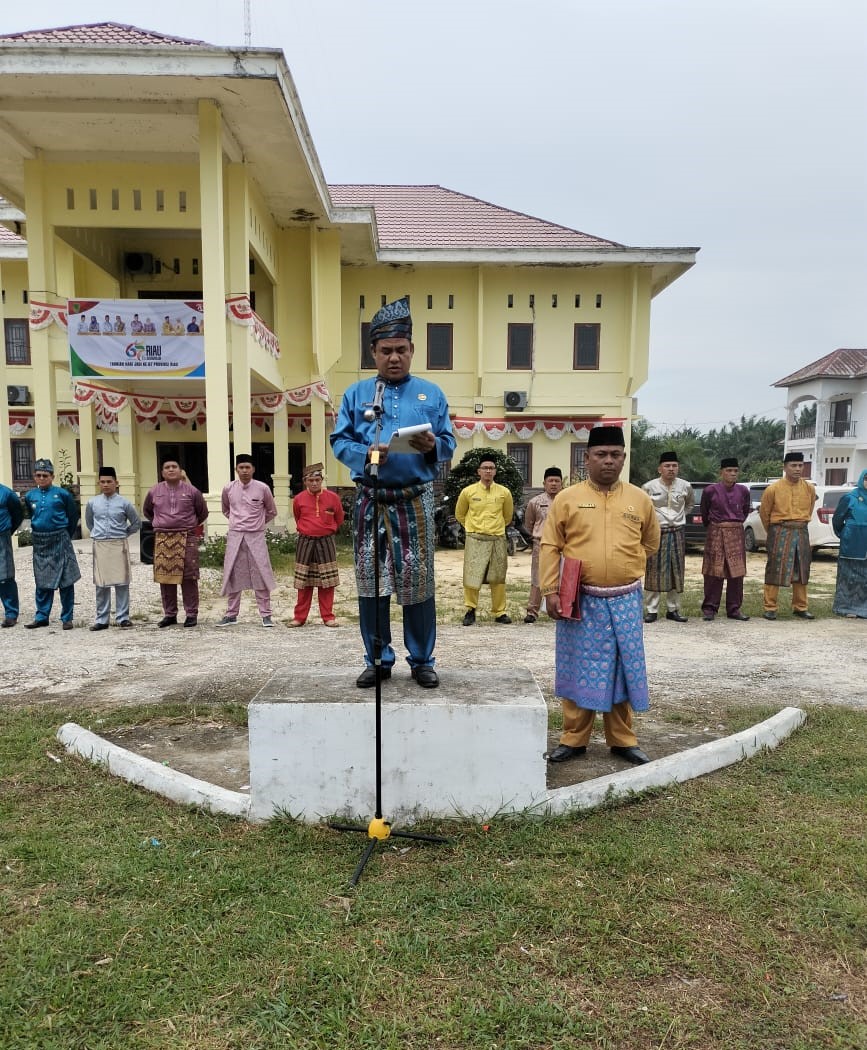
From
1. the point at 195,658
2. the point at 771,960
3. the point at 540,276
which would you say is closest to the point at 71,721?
the point at 195,658

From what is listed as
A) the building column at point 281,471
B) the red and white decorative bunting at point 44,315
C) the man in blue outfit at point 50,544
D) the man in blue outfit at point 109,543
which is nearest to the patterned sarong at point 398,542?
the man in blue outfit at point 109,543

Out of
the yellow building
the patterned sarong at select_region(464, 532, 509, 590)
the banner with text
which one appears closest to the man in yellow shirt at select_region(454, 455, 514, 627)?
the patterned sarong at select_region(464, 532, 509, 590)

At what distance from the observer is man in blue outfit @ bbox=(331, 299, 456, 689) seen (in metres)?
3.49

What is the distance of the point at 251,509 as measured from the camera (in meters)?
7.99

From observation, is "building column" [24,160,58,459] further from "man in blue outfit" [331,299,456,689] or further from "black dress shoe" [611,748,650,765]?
"black dress shoe" [611,748,650,765]

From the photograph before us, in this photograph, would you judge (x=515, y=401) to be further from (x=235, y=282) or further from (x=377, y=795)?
(x=377, y=795)

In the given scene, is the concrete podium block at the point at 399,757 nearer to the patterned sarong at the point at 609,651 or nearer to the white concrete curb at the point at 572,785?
the white concrete curb at the point at 572,785

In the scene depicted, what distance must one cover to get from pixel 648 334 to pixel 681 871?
690 inches

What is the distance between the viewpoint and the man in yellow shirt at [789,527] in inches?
331

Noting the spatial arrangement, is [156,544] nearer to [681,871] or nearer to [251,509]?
[251,509]

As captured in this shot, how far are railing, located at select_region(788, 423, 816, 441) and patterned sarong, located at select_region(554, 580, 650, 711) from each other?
3636 centimetres

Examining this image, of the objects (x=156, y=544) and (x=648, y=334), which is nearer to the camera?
(x=156, y=544)

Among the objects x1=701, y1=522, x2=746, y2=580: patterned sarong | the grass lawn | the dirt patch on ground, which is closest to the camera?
the grass lawn

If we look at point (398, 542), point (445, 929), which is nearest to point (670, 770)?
point (445, 929)
